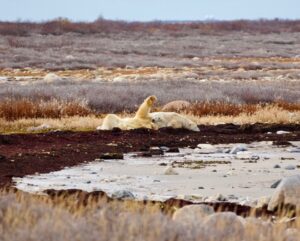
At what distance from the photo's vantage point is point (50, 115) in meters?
23.0

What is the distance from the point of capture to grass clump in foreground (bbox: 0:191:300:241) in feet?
20.9

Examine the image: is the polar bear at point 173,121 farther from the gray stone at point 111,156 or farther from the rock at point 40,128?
the gray stone at point 111,156

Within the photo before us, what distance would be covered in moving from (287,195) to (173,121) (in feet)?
34.6

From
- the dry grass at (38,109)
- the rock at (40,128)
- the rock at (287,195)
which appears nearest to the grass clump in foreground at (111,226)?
the rock at (287,195)

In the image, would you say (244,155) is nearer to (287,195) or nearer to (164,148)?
(164,148)

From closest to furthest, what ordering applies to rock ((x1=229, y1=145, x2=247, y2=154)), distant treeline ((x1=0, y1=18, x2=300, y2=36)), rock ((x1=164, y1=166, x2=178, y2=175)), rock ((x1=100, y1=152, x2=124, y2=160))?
rock ((x1=164, y1=166, x2=178, y2=175))
rock ((x1=100, y1=152, x2=124, y2=160))
rock ((x1=229, y1=145, x2=247, y2=154))
distant treeline ((x1=0, y1=18, x2=300, y2=36))

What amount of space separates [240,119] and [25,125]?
541 cm

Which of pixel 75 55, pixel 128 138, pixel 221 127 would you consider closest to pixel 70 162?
pixel 128 138

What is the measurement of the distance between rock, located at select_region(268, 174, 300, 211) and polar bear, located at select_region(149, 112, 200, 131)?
1016cm

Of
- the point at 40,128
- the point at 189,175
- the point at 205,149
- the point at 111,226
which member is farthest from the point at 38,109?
the point at 111,226

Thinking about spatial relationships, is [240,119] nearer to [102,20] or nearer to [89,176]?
[89,176]

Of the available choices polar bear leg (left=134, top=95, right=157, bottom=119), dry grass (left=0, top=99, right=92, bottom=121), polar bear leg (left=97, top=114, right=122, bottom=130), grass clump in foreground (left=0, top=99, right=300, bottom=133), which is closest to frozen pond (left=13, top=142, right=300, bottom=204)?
polar bear leg (left=134, top=95, right=157, bottom=119)

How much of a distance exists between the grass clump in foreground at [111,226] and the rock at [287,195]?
1777mm

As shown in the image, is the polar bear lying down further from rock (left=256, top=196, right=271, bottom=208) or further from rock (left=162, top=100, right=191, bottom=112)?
rock (left=256, top=196, right=271, bottom=208)
